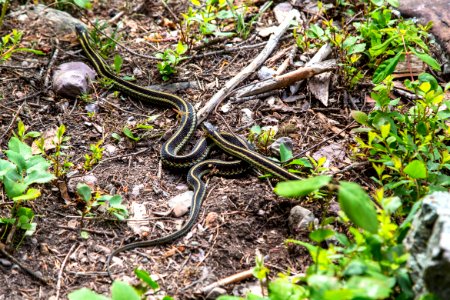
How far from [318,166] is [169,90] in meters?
2.13

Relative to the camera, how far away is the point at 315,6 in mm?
6156

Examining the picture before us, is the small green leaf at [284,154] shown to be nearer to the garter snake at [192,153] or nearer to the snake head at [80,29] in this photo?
the garter snake at [192,153]

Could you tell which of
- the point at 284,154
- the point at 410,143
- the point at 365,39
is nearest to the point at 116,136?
the point at 284,154

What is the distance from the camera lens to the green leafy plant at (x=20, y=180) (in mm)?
3357

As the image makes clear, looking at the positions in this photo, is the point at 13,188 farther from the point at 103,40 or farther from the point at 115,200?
the point at 103,40

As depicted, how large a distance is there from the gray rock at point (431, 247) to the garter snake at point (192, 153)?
1.49 metres

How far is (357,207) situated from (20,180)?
2.29 metres

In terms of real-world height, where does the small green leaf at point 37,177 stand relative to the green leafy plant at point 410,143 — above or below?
below

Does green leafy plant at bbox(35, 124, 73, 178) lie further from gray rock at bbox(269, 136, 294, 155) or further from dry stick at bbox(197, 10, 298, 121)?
gray rock at bbox(269, 136, 294, 155)

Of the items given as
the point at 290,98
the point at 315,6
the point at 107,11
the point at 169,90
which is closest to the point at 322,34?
the point at 290,98

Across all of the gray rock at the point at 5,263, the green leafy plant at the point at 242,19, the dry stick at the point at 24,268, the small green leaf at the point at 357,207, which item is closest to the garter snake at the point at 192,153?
the dry stick at the point at 24,268

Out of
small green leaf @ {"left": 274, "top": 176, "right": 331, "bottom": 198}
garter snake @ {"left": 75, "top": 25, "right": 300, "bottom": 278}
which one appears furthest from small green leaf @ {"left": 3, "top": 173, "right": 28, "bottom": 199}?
small green leaf @ {"left": 274, "top": 176, "right": 331, "bottom": 198}

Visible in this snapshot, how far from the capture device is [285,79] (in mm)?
5129

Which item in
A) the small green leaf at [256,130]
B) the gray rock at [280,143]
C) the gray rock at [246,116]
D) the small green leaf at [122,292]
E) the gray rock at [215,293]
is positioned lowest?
the gray rock at [215,293]
